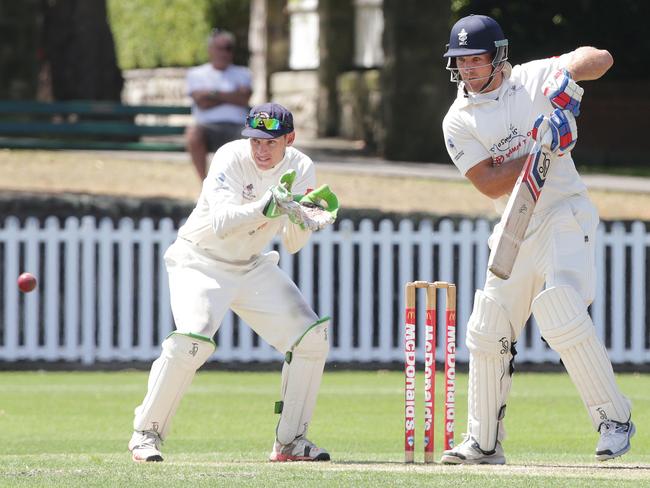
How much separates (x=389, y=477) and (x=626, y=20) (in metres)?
16.7

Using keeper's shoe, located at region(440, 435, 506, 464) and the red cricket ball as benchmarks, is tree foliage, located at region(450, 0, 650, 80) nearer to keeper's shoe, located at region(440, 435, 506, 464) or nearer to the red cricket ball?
the red cricket ball

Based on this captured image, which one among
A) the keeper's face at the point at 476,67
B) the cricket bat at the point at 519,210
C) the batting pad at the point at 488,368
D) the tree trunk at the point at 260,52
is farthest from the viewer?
the tree trunk at the point at 260,52

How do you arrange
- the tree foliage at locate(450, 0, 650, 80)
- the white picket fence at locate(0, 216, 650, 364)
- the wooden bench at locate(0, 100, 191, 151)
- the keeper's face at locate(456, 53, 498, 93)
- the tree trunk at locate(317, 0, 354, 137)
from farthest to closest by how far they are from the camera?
the tree trunk at locate(317, 0, 354, 137)
the tree foliage at locate(450, 0, 650, 80)
the wooden bench at locate(0, 100, 191, 151)
the white picket fence at locate(0, 216, 650, 364)
the keeper's face at locate(456, 53, 498, 93)

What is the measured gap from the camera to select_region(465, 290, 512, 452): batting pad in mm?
7523

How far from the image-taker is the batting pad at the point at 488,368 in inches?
296

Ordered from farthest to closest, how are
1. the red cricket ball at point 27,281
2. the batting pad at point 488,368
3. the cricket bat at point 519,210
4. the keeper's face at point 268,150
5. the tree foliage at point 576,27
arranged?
the tree foliage at point 576,27
the red cricket ball at point 27,281
the keeper's face at point 268,150
the batting pad at point 488,368
the cricket bat at point 519,210

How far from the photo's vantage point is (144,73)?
38906 millimetres

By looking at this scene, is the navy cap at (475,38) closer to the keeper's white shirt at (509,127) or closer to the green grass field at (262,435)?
the keeper's white shirt at (509,127)

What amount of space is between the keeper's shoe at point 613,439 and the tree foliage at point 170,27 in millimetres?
28794

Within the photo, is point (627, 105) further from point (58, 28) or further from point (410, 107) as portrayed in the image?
point (58, 28)

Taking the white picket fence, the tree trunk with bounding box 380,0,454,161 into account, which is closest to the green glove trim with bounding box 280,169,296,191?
the white picket fence

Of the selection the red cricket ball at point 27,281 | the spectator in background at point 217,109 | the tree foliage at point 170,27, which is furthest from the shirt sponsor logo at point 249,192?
the tree foliage at point 170,27

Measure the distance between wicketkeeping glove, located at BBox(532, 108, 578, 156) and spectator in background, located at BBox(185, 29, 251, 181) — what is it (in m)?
7.52

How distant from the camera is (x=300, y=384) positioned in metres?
7.88
